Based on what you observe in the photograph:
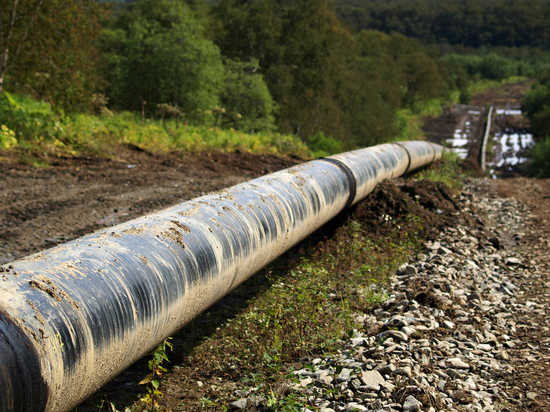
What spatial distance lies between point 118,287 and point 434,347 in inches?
115

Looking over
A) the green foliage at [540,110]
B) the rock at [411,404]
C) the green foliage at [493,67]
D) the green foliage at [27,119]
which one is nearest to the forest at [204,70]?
the green foliage at [27,119]

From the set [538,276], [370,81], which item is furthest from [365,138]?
[538,276]

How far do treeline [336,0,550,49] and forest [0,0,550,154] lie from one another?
9598 cm

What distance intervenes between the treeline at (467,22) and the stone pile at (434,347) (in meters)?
129

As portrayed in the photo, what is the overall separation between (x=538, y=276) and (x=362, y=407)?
4821 mm

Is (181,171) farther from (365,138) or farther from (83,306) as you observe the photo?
(365,138)

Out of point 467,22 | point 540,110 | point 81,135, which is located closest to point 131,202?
point 81,135

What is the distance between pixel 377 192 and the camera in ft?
24.7

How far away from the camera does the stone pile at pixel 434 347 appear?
3.10 meters

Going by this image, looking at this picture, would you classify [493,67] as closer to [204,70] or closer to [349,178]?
[204,70]

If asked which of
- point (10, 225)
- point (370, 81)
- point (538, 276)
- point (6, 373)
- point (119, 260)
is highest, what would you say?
point (370, 81)

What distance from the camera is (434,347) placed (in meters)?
3.90

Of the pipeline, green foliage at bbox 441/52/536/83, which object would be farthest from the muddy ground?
green foliage at bbox 441/52/536/83

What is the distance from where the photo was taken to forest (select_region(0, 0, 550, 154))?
1088 centimetres
